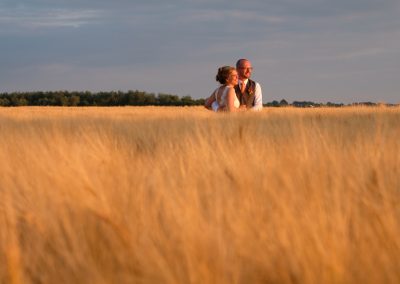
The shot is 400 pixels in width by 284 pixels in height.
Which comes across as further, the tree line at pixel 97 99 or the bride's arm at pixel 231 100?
the tree line at pixel 97 99

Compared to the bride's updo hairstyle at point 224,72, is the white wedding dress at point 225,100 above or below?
below

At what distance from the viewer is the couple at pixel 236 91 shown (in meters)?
7.22

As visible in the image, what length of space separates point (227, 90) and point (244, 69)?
0.33m

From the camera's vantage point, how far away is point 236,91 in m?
8.11

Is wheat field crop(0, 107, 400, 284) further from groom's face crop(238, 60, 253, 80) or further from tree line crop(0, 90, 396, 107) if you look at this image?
tree line crop(0, 90, 396, 107)

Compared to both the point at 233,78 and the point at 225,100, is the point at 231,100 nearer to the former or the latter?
the point at 225,100

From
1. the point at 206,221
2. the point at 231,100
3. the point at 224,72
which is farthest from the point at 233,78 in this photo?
the point at 206,221

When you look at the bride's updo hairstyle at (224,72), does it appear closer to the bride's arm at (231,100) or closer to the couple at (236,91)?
the couple at (236,91)

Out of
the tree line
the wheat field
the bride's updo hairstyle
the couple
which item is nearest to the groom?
the couple

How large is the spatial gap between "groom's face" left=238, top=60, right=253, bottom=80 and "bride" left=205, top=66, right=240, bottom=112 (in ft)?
0.50

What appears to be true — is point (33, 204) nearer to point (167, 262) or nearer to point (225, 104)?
point (167, 262)

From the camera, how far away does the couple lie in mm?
7219

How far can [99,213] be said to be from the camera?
74.2 inches

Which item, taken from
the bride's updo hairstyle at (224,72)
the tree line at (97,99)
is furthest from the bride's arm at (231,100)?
the tree line at (97,99)
